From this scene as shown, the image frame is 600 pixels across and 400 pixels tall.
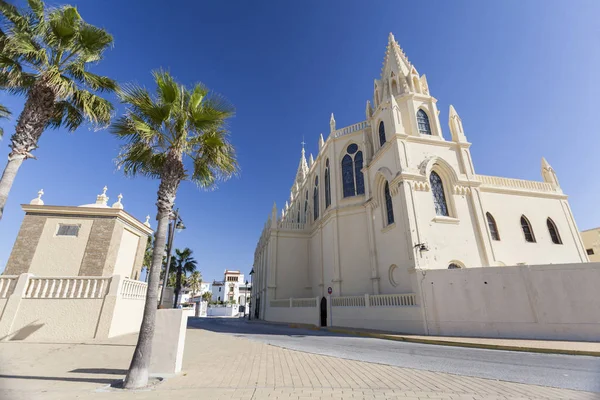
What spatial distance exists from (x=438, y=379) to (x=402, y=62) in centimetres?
2279

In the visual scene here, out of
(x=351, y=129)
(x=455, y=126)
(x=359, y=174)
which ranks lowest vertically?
(x=359, y=174)

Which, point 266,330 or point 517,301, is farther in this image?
point 266,330

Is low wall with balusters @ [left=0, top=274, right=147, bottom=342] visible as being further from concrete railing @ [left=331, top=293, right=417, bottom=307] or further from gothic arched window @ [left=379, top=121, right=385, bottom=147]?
gothic arched window @ [left=379, top=121, right=385, bottom=147]

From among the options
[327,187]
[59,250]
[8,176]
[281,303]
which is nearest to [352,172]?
[327,187]

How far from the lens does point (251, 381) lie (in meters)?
4.89

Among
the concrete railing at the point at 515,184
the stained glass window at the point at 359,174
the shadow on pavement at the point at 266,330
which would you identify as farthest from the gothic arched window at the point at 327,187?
the concrete railing at the point at 515,184

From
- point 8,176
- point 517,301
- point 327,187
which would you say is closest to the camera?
point 8,176

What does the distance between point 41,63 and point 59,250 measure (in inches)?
422

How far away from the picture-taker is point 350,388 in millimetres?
4391

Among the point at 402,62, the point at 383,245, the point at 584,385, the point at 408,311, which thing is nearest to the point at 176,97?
the point at 584,385

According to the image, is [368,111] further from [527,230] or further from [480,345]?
[480,345]

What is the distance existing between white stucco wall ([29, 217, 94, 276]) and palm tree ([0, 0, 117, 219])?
9.02 meters

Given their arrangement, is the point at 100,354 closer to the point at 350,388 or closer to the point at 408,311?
the point at 350,388

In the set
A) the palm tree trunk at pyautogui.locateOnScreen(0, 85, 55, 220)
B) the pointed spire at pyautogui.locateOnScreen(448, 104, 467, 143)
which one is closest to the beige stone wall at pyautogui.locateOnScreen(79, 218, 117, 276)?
the palm tree trunk at pyautogui.locateOnScreen(0, 85, 55, 220)
